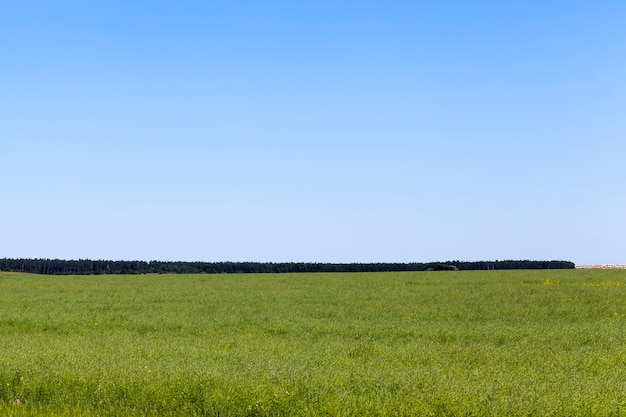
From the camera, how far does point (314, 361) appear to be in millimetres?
13734

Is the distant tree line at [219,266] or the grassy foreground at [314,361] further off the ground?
the distant tree line at [219,266]

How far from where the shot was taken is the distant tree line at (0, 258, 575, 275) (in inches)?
4437

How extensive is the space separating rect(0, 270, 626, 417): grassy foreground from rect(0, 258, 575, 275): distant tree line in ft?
270

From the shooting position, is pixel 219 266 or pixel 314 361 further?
pixel 219 266

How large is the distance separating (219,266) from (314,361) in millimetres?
108622

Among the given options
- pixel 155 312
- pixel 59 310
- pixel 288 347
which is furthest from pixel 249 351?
pixel 59 310

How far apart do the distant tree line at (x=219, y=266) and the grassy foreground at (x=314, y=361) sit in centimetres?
8217

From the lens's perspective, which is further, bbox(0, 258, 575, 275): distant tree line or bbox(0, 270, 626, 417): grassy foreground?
bbox(0, 258, 575, 275): distant tree line

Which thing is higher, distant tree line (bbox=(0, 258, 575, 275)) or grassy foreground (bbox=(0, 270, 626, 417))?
distant tree line (bbox=(0, 258, 575, 275))

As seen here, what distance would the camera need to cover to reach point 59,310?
26.4 metres

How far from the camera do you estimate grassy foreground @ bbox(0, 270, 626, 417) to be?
10.3m

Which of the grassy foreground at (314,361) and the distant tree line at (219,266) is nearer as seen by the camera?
the grassy foreground at (314,361)

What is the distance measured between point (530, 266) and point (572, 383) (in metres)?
108

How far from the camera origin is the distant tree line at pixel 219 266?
112688mm
